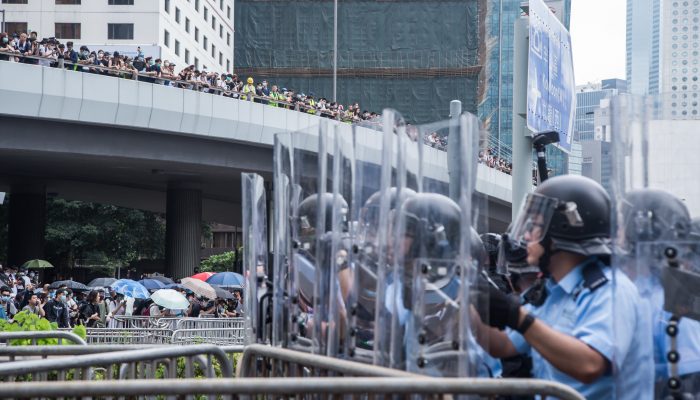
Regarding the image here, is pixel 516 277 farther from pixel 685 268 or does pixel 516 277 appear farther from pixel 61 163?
pixel 61 163

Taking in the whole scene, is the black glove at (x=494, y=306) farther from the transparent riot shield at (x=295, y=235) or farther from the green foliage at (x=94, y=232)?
the green foliage at (x=94, y=232)

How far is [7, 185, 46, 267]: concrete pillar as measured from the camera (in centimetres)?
4428

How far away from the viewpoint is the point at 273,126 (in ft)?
110

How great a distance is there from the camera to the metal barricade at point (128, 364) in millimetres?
4734

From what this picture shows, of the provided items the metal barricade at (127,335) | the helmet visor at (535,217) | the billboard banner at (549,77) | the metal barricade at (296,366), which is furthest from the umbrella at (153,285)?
the helmet visor at (535,217)

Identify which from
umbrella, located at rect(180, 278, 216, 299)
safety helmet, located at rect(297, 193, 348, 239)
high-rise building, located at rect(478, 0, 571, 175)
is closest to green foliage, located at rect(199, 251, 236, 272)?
high-rise building, located at rect(478, 0, 571, 175)

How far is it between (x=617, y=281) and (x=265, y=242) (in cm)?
213

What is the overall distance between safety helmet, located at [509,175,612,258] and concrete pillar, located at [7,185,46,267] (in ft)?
137


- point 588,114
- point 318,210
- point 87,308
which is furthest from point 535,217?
point 87,308

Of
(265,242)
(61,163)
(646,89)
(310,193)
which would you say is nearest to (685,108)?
(646,89)

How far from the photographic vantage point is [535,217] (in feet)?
13.7

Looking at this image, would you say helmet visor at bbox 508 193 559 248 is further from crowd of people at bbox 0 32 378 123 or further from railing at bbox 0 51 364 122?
railing at bbox 0 51 364 122

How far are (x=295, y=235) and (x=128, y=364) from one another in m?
1.16

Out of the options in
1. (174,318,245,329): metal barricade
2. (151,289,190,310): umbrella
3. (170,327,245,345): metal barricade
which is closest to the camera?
(170,327,245,345): metal barricade
